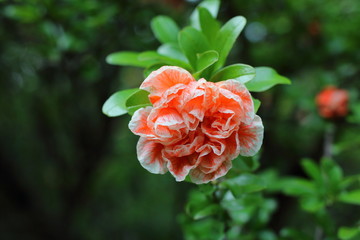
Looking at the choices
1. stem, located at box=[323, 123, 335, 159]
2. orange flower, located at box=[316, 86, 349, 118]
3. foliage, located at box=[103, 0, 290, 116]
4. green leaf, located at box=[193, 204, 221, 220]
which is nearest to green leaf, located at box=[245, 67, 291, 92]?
foliage, located at box=[103, 0, 290, 116]

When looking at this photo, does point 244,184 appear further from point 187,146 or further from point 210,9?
point 210,9

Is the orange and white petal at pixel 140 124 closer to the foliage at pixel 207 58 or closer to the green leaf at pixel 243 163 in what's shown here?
the foliage at pixel 207 58

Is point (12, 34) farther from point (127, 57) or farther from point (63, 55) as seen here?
point (127, 57)

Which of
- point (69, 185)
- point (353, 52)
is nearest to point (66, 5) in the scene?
point (353, 52)

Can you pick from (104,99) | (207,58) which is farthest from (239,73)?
(104,99)

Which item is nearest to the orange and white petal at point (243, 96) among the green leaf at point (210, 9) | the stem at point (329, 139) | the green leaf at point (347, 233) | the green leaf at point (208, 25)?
the green leaf at point (208, 25)

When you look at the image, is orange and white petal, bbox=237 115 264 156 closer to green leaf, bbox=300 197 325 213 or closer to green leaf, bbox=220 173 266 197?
green leaf, bbox=220 173 266 197
